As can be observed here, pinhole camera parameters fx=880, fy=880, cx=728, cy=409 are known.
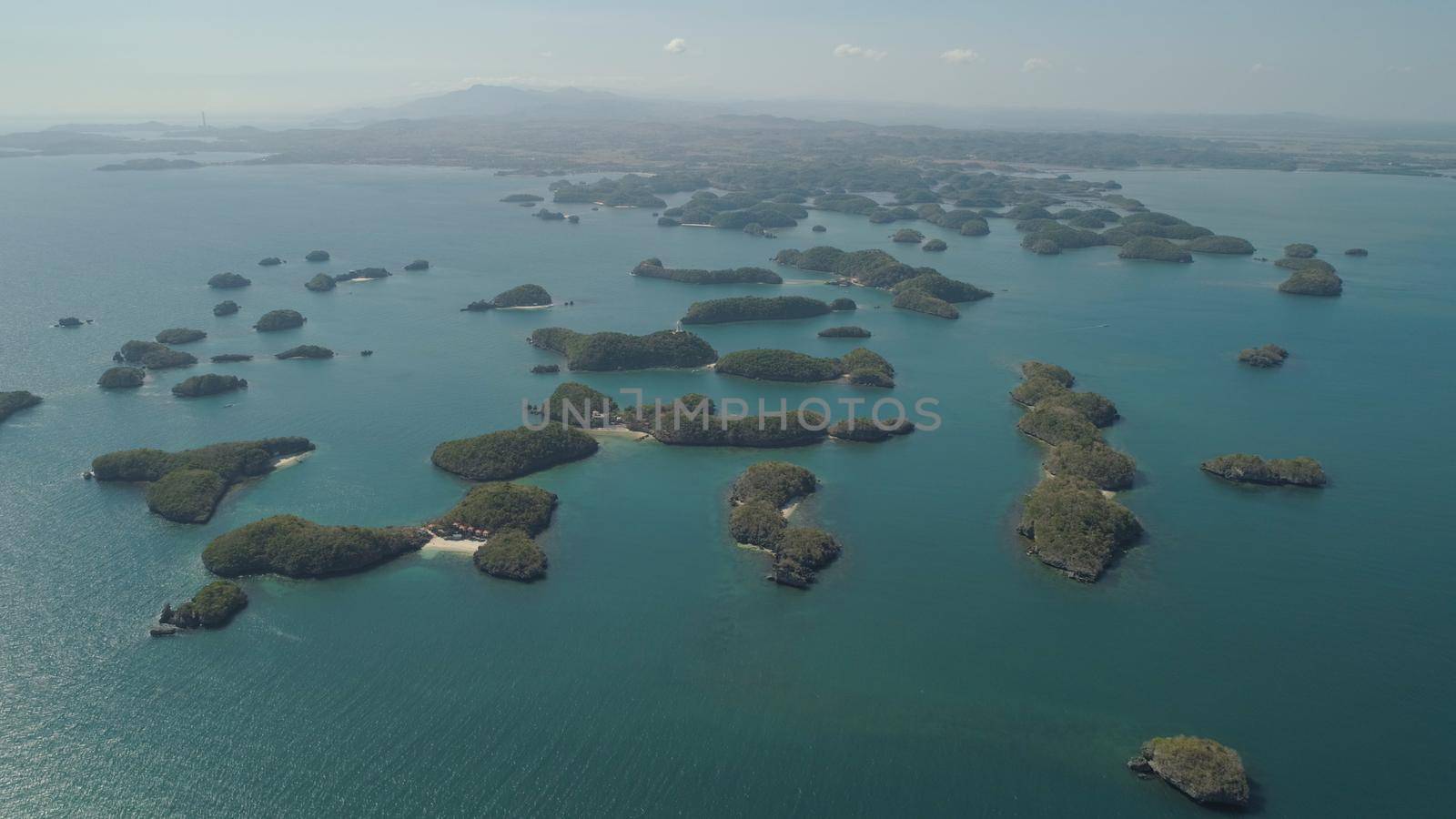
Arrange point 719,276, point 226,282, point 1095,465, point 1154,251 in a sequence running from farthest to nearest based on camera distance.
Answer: point 1154,251
point 719,276
point 226,282
point 1095,465

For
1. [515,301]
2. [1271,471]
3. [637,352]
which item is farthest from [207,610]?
[515,301]

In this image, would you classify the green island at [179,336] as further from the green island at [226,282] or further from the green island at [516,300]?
the green island at [516,300]

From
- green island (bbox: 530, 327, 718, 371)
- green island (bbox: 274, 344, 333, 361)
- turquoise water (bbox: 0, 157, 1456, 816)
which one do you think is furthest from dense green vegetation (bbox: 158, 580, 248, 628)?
green island (bbox: 274, 344, 333, 361)

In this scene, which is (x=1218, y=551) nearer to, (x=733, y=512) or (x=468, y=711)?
(x=733, y=512)

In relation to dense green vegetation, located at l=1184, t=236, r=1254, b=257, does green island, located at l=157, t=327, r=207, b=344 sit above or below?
below

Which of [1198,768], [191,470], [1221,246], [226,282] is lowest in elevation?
[1198,768]

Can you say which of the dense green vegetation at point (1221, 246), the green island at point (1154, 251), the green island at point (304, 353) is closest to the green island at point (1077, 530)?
the green island at point (304, 353)

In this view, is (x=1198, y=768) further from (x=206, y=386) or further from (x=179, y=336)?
(x=179, y=336)

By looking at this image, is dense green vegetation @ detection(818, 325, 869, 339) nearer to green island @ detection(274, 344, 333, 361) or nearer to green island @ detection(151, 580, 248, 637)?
green island @ detection(274, 344, 333, 361)
